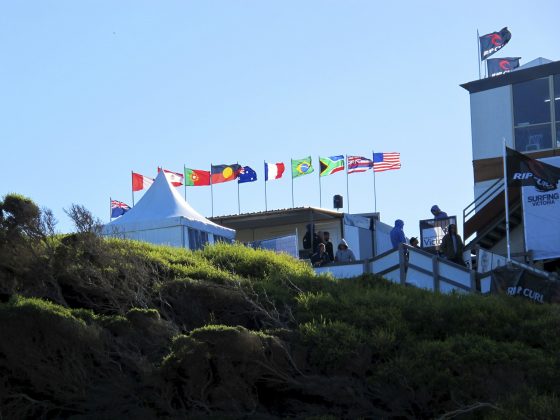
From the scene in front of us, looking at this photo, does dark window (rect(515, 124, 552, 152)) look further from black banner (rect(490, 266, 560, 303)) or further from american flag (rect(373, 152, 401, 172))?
black banner (rect(490, 266, 560, 303))

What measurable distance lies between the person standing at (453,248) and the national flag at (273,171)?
16.9 meters

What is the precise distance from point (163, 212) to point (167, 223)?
121 centimetres

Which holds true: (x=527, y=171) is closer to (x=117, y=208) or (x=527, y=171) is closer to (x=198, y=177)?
(x=198, y=177)

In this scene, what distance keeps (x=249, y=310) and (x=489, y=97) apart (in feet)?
59.5

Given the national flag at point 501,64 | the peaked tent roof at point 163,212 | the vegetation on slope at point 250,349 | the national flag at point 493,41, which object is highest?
the national flag at point 493,41

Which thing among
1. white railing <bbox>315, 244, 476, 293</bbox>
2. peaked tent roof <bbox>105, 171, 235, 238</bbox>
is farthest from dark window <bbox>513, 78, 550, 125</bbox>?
white railing <bbox>315, 244, 476, 293</bbox>

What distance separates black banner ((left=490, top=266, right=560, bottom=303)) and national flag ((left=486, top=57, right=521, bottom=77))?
1645 cm

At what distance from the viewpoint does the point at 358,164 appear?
116 ft

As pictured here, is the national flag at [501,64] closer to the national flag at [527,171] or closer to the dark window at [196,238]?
the national flag at [527,171]

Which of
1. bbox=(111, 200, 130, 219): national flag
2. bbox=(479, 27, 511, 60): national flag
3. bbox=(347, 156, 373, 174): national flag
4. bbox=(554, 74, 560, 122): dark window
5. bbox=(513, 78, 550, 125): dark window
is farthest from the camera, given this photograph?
bbox=(111, 200, 130, 219): national flag

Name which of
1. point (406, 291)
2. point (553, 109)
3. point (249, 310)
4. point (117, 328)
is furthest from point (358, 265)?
point (553, 109)

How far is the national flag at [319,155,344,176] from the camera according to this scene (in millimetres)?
35562

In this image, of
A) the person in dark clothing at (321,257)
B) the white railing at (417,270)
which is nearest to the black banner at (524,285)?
the white railing at (417,270)

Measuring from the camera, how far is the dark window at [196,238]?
22.7 m
